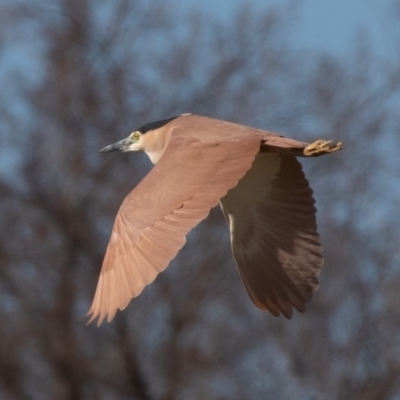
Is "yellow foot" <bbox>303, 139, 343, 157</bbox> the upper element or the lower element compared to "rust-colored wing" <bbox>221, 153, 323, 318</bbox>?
upper

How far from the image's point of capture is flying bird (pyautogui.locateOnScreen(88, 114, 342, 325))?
23.4 ft

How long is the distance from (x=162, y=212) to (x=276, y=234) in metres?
1.35

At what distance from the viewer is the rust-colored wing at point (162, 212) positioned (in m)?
7.06

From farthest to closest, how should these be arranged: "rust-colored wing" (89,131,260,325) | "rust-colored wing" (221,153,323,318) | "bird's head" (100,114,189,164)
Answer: "bird's head" (100,114,189,164) → "rust-colored wing" (221,153,323,318) → "rust-colored wing" (89,131,260,325)

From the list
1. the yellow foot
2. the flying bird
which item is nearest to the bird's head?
the flying bird

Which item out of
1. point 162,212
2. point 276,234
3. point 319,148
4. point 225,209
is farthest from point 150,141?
point 162,212

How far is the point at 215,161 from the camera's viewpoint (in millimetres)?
7578

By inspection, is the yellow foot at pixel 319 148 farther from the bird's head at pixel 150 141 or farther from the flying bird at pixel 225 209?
the bird's head at pixel 150 141

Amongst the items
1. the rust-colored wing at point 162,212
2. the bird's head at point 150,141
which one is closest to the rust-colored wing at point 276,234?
the bird's head at point 150,141

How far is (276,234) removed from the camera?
8523 mm

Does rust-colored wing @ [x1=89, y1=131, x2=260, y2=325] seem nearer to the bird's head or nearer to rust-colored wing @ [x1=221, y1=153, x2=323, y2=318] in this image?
rust-colored wing @ [x1=221, y1=153, x2=323, y2=318]

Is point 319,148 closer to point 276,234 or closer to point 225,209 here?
point 276,234

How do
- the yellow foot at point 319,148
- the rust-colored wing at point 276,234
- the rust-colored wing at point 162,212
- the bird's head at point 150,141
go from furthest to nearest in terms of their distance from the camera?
the bird's head at point 150,141 → the rust-colored wing at point 276,234 → the yellow foot at point 319,148 → the rust-colored wing at point 162,212

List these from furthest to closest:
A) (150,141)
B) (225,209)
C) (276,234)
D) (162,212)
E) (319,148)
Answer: (150,141), (225,209), (276,234), (319,148), (162,212)
